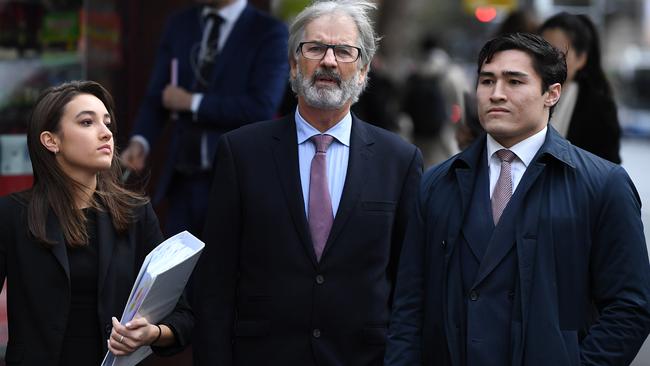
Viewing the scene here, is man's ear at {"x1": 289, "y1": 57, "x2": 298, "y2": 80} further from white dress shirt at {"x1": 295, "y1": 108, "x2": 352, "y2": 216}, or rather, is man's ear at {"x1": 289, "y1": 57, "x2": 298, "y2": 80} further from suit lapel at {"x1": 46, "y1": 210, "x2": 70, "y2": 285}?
suit lapel at {"x1": 46, "y1": 210, "x2": 70, "y2": 285}

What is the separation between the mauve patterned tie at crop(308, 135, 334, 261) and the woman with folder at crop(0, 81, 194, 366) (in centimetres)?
54

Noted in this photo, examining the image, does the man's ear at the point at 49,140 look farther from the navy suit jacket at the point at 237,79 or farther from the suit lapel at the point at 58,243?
the navy suit jacket at the point at 237,79

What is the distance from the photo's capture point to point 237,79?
6164 millimetres

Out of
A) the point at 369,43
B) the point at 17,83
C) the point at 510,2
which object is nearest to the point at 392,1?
the point at 510,2

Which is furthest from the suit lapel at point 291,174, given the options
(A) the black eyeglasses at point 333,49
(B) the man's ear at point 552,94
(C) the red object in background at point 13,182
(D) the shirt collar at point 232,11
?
(C) the red object in background at point 13,182

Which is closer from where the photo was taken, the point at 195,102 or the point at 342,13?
the point at 342,13

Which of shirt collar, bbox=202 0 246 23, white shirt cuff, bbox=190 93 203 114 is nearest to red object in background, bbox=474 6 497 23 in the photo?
shirt collar, bbox=202 0 246 23

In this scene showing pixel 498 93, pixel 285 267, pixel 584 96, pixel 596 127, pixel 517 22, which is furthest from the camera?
pixel 517 22

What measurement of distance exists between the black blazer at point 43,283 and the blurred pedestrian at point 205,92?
1.76m

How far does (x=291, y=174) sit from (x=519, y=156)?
0.97m

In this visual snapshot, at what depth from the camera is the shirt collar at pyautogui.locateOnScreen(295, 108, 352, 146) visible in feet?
15.0

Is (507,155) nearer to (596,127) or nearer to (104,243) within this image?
(104,243)

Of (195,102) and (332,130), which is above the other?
(195,102)

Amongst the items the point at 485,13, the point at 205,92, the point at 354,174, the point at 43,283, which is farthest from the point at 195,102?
the point at 485,13
